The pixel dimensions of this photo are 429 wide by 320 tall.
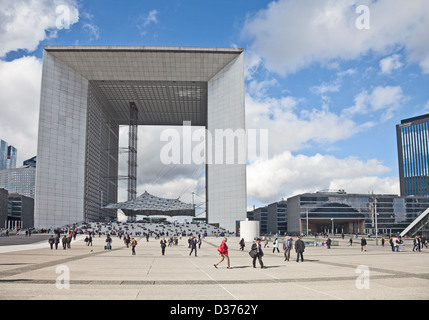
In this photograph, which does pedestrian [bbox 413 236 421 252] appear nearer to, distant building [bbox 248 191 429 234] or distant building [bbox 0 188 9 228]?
distant building [bbox 248 191 429 234]

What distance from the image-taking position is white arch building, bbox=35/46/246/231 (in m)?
89.2

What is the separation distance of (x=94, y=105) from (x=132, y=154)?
19.9 m

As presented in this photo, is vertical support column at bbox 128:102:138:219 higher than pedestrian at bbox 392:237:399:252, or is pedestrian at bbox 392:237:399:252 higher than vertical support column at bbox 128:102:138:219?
vertical support column at bbox 128:102:138:219

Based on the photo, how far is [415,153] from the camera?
7608 inches

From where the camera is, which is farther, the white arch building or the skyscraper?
the skyscraper

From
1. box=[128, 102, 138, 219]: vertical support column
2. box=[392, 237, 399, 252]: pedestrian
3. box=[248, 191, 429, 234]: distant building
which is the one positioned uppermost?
box=[128, 102, 138, 219]: vertical support column

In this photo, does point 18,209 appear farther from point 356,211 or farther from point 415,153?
point 415,153

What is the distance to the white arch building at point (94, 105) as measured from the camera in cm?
8925

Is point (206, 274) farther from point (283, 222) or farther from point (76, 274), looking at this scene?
point (283, 222)

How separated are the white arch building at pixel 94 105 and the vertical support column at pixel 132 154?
41.7ft

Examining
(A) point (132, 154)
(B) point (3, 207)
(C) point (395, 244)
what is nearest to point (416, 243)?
(C) point (395, 244)

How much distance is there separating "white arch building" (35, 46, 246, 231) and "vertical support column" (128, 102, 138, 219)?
41.7 ft

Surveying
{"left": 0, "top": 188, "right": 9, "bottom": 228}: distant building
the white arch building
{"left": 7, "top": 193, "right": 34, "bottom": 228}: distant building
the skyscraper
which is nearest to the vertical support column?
the white arch building

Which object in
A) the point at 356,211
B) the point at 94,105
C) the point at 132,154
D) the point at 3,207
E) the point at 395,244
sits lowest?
the point at 395,244
